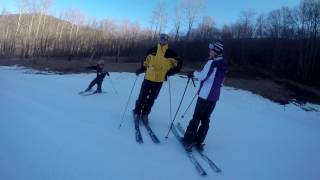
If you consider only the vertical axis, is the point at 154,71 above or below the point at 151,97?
above

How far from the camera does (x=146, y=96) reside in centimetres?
760

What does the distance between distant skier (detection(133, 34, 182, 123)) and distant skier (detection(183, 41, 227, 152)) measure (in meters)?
1.45

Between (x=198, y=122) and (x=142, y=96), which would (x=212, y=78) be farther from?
(x=142, y=96)

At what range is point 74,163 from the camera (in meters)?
4.25

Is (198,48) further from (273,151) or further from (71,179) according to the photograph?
(71,179)

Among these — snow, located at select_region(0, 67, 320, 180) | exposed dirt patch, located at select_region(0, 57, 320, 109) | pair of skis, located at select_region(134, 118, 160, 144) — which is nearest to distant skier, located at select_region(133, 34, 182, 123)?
pair of skis, located at select_region(134, 118, 160, 144)

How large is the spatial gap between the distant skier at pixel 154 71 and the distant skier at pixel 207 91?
1450 millimetres

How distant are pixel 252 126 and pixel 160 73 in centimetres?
359

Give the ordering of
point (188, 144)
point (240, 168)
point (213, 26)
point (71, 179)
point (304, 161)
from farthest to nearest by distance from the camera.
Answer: point (213, 26)
point (304, 161)
point (188, 144)
point (240, 168)
point (71, 179)

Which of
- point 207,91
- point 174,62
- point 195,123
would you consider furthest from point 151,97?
point 207,91

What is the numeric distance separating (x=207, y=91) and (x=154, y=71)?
1.75m

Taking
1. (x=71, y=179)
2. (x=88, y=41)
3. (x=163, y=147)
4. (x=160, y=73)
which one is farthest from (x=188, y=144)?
(x=88, y=41)

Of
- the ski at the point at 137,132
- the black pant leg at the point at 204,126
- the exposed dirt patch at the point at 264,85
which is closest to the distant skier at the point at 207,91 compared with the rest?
the black pant leg at the point at 204,126

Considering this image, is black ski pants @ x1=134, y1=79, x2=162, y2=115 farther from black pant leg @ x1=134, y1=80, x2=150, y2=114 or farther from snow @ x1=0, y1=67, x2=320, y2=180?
snow @ x1=0, y1=67, x2=320, y2=180
